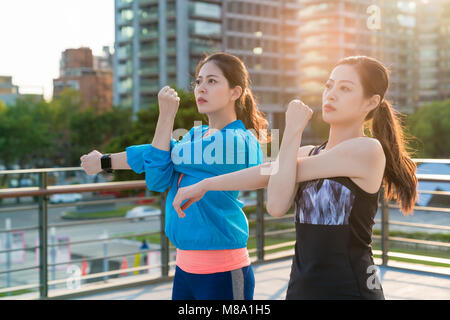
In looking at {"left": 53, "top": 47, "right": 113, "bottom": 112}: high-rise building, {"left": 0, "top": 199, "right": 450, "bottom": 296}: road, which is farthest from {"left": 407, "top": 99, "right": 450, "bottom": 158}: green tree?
{"left": 53, "top": 47, "right": 113, "bottom": 112}: high-rise building

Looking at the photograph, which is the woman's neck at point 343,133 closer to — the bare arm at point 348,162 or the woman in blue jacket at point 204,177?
the bare arm at point 348,162

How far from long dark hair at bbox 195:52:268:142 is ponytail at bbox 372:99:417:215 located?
612 mm

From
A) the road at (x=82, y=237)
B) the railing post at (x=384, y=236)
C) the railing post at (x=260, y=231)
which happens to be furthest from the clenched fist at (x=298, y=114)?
the road at (x=82, y=237)

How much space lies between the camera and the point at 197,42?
49.9 metres

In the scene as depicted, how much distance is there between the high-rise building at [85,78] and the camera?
70.6 meters

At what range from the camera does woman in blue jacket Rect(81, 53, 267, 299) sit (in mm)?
1923

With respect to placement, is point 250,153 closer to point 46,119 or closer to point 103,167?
point 103,167

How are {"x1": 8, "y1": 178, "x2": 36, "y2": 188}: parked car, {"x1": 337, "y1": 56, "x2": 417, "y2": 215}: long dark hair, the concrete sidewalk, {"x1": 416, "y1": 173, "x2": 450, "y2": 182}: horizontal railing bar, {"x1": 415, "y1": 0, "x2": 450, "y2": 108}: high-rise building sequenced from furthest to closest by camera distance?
{"x1": 415, "y1": 0, "x2": 450, "y2": 108}: high-rise building < {"x1": 8, "y1": 178, "x2": 36, "y2": 188}: parked car < {"x1": 416, "y1": 173, "x2": 450, "y2": 182}: horizontal railing bar < the concrete sidewalk < {"x1": 337, "y1": 56, "x2": 417, "y2": 215}: long dark hair

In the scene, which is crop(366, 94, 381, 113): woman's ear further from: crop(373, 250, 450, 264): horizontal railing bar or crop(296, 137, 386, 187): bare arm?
crop(373, 250, 450, 264): horizontal railing bar

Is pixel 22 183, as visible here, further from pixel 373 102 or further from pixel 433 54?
pixel 433 54

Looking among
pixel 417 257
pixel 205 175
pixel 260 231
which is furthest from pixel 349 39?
pixel 205 175

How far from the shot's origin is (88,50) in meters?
74.6

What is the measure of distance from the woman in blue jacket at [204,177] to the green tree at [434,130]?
144ft
